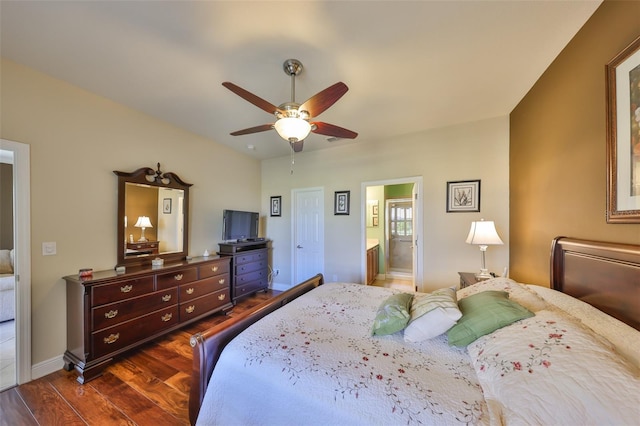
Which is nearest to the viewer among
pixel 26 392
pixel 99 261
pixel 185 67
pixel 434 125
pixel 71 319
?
pixel 26 392

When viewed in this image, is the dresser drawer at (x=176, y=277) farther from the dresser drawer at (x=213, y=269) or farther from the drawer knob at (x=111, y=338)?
the drawer knob at (x=111, y=338)

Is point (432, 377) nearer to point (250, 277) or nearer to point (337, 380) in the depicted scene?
point (337, 380)

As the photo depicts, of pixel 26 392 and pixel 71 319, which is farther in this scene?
pixel 71 319

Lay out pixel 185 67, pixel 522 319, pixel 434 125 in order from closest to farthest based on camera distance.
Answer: pixel 522 319 < pixel 185 67 < pixel 434 125

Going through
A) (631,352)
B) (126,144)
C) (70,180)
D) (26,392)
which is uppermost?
(126,144)

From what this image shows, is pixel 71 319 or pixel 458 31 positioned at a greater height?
pixel 458 31

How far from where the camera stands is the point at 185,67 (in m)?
1.98

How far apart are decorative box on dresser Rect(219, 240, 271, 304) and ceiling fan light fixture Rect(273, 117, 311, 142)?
2.45 meters

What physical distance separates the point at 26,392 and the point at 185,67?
3.02 metres

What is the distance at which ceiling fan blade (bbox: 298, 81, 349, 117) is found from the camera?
1.57 meters

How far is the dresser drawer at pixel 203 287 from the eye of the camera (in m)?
2.82

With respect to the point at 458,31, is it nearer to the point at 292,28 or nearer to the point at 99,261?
the point at 292,28

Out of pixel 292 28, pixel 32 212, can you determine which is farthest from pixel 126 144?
pixel 292 28

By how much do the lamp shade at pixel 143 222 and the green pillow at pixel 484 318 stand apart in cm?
339
